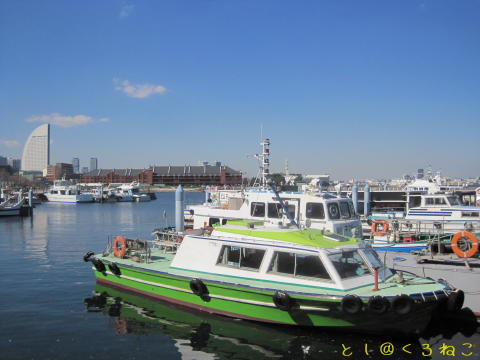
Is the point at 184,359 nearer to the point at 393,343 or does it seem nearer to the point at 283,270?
the point at 283,270

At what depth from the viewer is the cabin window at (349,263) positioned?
39.2 feet

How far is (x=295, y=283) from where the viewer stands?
12109mm

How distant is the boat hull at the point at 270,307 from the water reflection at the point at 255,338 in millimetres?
306

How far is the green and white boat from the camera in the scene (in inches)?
437

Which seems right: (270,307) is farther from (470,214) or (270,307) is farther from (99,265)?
(470,214)

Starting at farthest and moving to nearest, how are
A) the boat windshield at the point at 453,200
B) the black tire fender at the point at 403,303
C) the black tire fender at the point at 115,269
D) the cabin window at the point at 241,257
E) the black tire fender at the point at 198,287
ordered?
the boat windshield at the point at 453,200 < the black tire fender at the point at 115,269 < the black tire fender at the point at 198,287 < the cabin window at the point at 241,257 < the black tire fender at the point at 403,303

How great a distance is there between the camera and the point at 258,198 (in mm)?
19781

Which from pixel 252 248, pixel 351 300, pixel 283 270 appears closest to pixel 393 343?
pixel 351 300

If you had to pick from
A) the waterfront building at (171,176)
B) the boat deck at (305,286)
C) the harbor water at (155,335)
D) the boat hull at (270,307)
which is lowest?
the harbor water at (155,335)

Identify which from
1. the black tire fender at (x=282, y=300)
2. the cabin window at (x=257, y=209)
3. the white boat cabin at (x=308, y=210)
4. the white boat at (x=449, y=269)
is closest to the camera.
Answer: the black tire fender at (x=282, y=300)

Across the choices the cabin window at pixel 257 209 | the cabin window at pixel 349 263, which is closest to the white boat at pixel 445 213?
the cabin window at pixel 257 209

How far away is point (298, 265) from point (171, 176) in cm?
17715

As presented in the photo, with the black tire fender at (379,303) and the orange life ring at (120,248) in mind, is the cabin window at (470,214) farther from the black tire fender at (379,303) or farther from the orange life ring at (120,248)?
the orange life ring at (120,248)

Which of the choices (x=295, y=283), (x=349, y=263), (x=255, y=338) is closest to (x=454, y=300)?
(x=349, y=263)
